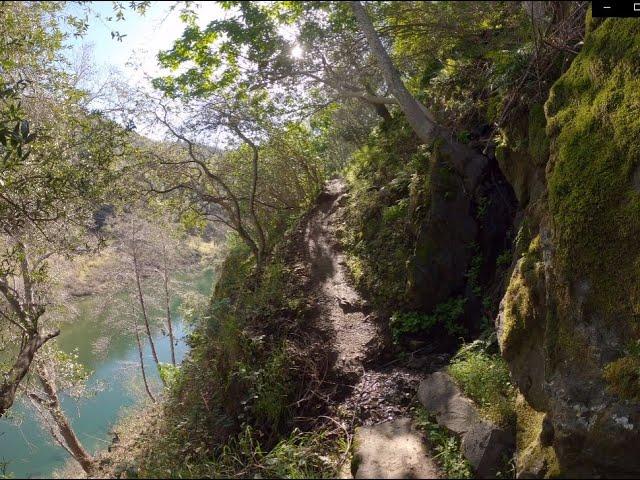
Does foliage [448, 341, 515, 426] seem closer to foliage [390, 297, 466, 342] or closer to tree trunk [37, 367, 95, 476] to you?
foliage [390, 297, 466, 342]

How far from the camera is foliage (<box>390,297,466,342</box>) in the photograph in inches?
253

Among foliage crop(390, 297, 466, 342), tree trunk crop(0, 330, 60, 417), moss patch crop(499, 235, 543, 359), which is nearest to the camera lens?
moss patch crop(499, 235, 543, 359)

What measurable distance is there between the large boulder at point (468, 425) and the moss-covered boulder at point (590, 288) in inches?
8.5

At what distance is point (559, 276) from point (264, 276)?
22.0 ft

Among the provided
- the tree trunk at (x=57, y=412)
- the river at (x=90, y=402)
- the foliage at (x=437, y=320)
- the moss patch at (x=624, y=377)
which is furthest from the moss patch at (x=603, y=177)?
the tree trunk at (x=57, y=412)

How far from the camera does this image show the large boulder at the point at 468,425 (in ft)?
13.2

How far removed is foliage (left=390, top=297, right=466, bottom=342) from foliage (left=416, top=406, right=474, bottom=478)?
181cm

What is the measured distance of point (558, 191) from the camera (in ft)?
13.7

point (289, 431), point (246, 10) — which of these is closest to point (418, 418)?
point (289, 431)

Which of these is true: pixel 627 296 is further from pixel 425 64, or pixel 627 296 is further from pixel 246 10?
pixel 425 64

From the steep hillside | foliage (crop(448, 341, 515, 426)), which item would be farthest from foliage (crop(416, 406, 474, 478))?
foliage (crop(448, 341, 515, 426))

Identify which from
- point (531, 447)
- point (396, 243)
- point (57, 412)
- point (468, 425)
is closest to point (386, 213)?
point (396, 243)

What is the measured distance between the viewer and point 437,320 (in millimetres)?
6551

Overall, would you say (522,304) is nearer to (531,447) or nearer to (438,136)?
(531,447)
